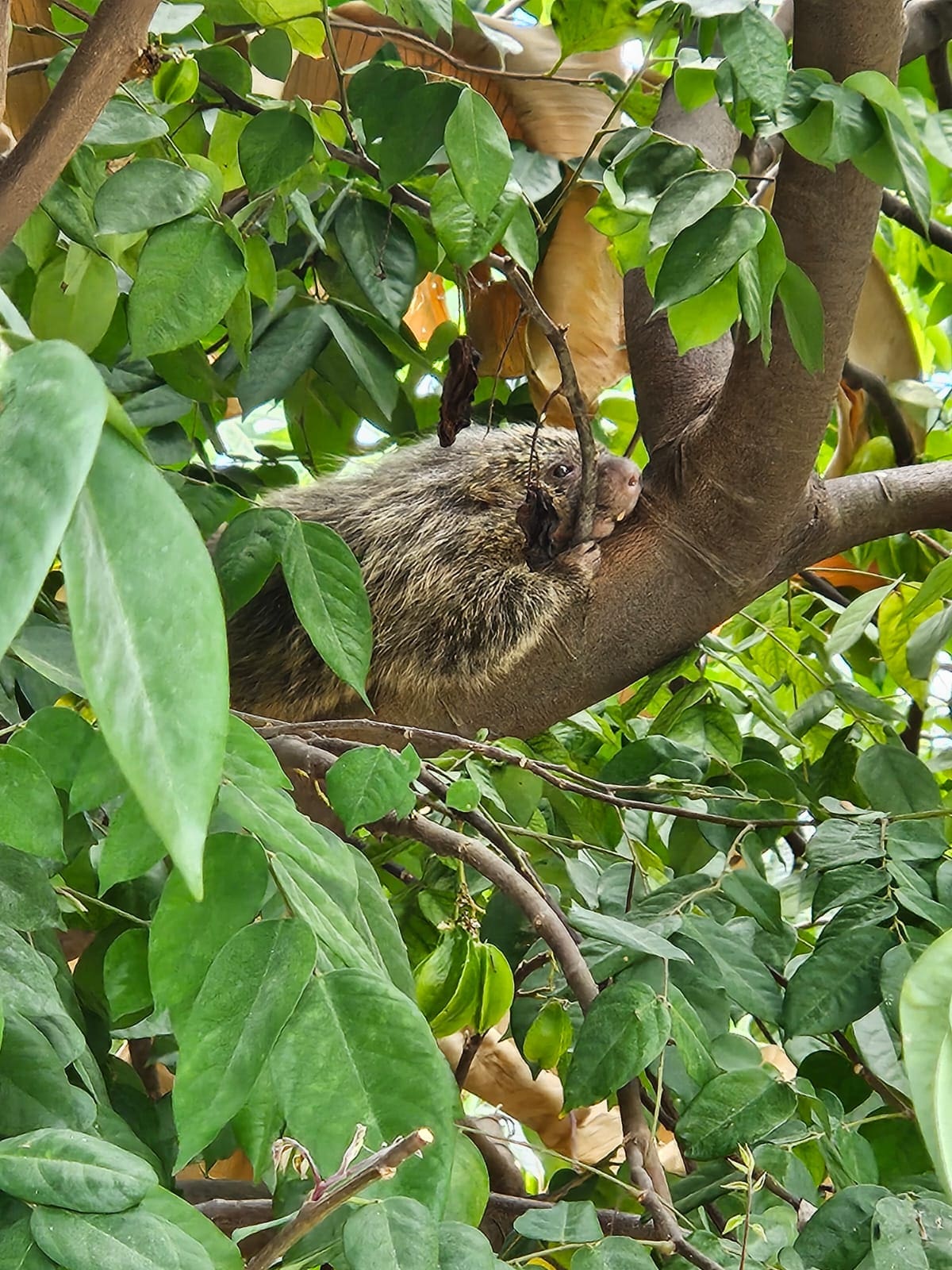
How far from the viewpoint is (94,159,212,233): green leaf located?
2.26 ft

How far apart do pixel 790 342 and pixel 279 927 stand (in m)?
0.70

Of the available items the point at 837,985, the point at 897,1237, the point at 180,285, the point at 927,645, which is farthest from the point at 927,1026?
the point at 927,645

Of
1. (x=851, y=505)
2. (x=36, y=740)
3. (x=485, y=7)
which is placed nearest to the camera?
(x=36, y=740)

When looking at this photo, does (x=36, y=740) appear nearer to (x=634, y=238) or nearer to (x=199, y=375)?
(x=199, y=375)

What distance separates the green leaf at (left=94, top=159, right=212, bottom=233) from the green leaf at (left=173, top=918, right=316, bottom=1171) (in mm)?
463

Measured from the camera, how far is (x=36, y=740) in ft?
1.68

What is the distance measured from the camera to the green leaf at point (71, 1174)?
38 centimetres

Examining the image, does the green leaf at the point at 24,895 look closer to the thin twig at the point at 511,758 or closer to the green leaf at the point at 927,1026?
the thin twig at the point at 511,758

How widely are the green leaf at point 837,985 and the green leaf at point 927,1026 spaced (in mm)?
223

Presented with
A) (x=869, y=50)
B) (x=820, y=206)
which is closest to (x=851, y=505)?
(x=820, y=206)

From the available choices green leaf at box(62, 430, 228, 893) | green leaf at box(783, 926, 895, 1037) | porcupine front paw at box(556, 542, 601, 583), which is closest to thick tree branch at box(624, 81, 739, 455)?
porcupine front paw at box(556, 542, 601, 583)

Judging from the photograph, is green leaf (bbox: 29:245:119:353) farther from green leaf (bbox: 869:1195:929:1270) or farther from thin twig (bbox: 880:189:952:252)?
thin twig (bbox: 880:189:952:252)

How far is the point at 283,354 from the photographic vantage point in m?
1.06

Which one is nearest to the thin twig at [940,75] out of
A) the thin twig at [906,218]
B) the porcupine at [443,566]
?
the thin twig at [906,218]
